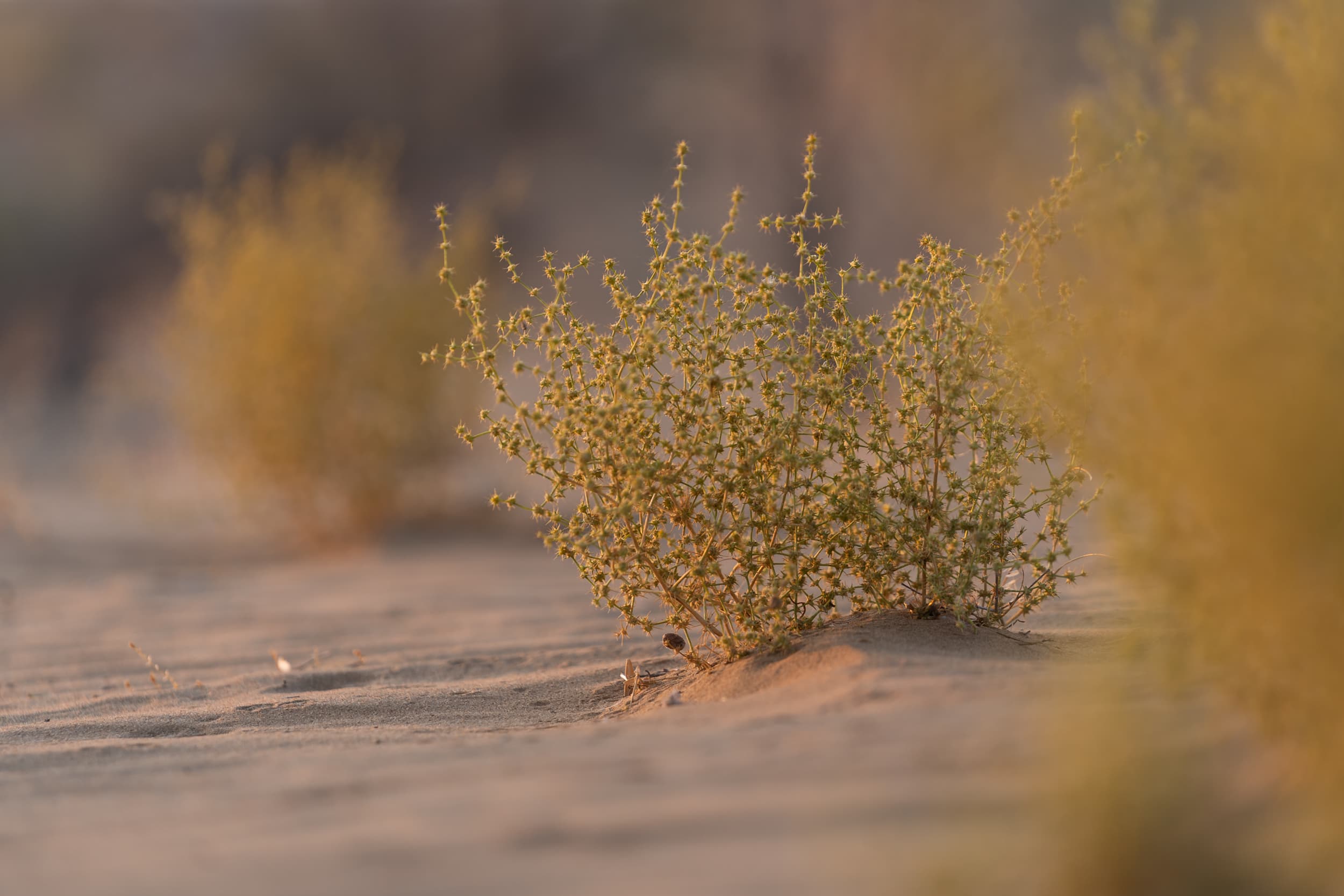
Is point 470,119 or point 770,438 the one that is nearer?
point 770,438

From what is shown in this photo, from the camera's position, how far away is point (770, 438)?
3035mm

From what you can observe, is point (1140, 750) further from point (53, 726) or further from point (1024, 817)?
point (53, 726)

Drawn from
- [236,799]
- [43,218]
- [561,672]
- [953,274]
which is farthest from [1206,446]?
[43,218]

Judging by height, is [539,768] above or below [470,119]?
below

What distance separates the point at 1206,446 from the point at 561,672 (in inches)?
95.7

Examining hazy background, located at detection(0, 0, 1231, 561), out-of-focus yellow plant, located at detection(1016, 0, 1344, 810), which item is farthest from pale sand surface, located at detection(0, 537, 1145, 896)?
hazy background, located at detection(0, 0, 1231, 561)

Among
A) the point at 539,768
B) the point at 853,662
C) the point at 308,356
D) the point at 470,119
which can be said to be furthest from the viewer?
the point at 470,119

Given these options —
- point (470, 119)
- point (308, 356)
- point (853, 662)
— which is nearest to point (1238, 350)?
point (853, 662)

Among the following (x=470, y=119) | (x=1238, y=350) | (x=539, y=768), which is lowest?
(x=539, y=768)

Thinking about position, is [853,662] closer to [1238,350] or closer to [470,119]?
[1238,350]

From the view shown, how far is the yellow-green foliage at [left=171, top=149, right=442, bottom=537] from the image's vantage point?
868 centimetres

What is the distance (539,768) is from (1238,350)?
48.2 inches

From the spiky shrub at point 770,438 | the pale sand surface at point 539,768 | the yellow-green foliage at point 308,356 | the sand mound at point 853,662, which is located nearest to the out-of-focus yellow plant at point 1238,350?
the pale sand surface at point 539,768

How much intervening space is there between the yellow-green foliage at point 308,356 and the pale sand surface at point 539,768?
4396 mm
